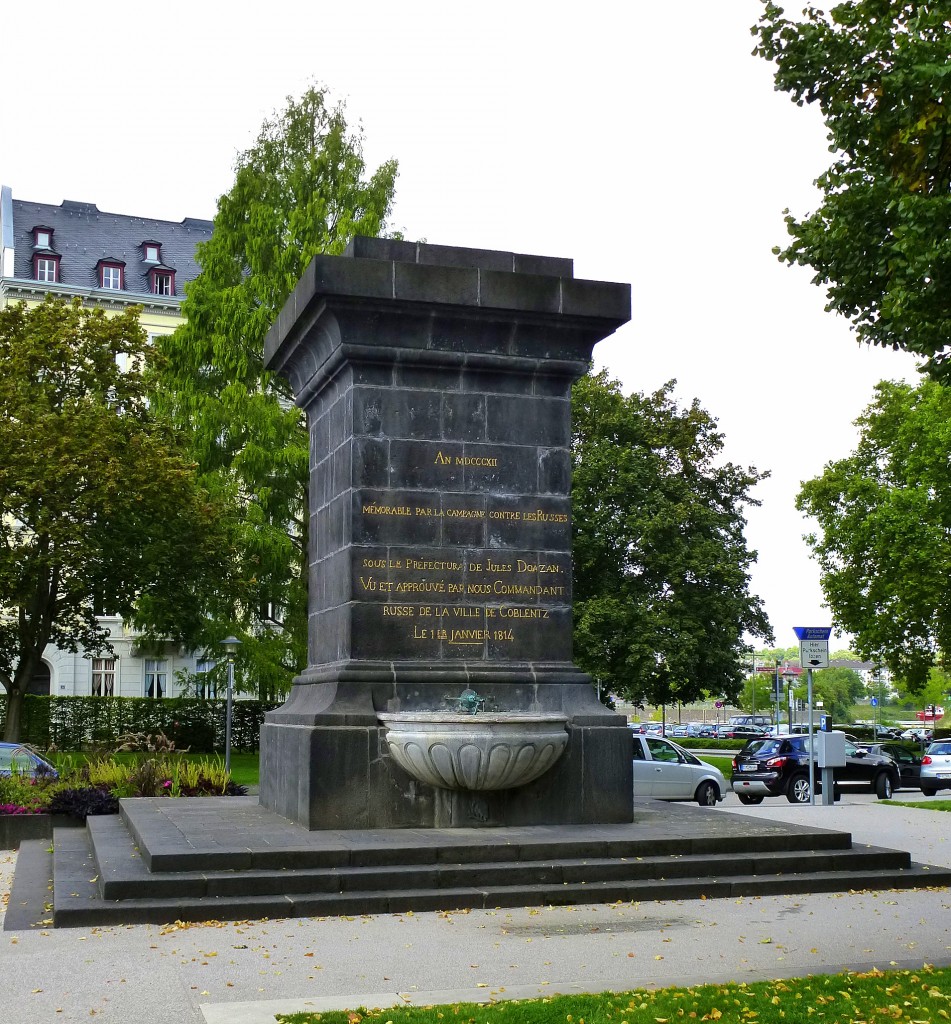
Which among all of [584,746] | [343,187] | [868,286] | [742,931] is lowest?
[742,931]

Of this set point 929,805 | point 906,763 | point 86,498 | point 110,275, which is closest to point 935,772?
point 906,763

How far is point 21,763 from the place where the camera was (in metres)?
21.6

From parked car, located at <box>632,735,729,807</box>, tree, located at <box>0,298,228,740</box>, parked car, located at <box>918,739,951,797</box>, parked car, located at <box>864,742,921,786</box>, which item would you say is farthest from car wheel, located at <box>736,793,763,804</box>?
tree, located at <box>0,298,228,740</box>

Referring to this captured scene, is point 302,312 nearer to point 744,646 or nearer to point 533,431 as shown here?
point 533,431

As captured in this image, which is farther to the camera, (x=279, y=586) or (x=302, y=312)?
(x=279, y=586)

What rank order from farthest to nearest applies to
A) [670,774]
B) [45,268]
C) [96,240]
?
[96,240], [45,268], [670,774]

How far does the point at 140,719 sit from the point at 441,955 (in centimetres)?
4379

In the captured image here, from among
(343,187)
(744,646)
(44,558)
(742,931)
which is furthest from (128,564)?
(742,931)

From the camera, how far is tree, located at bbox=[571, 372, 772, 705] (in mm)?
44969

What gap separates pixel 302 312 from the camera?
1449 cm

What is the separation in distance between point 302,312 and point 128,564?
74.3ft

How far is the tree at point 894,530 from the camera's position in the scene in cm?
4466

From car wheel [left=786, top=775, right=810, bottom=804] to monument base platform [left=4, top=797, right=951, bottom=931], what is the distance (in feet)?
61.3

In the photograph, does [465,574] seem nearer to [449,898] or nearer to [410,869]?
[410,869]
